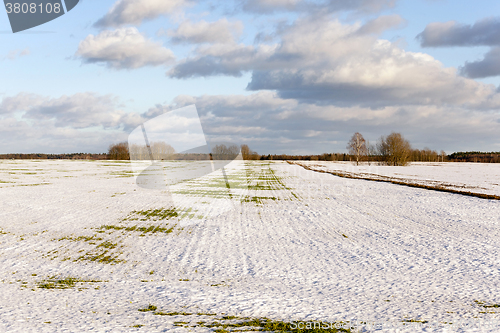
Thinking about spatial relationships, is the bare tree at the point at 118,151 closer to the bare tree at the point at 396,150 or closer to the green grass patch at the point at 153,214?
the bare tree at the point at 396,150

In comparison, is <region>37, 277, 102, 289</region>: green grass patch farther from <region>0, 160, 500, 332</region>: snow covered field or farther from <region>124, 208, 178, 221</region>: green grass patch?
<region>124, 208, 178, 221</region>: green grass patch

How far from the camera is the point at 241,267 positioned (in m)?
9.29

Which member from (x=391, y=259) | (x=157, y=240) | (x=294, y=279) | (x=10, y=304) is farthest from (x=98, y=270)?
(x=391, y=259)

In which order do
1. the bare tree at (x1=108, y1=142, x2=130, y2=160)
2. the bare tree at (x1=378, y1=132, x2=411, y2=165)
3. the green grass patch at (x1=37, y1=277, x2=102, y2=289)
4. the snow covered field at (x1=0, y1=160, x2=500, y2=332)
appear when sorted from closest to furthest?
the snow covered field at (x1=0, y1=160, x2=500, y2=332) → the green grass patch at (x1=37, y1=277, x2=102, y2=289) → the bare tree at (x1=378, y1=132, x2=411, y2=165) → the bare tree at (x1=108, y1=142, x2=130, y2=160)

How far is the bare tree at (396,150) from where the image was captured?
3725 inches

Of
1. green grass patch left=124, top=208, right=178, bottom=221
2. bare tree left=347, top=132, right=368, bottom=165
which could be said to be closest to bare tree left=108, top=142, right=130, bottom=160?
bare tree left=347, top=132, right=368, bottom=165

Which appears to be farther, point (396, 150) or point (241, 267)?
point (396, 150)

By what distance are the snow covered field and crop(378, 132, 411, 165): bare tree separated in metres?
80.9

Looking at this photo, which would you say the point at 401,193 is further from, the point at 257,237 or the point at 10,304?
the point at 10,304

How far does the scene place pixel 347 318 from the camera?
620 cm

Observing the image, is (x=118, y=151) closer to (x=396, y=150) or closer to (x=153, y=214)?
(x=396, y=150)

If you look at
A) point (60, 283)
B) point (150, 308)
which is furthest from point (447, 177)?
point (60, 283)

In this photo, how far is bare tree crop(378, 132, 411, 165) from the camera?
9462cm

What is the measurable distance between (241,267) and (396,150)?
95241mm
